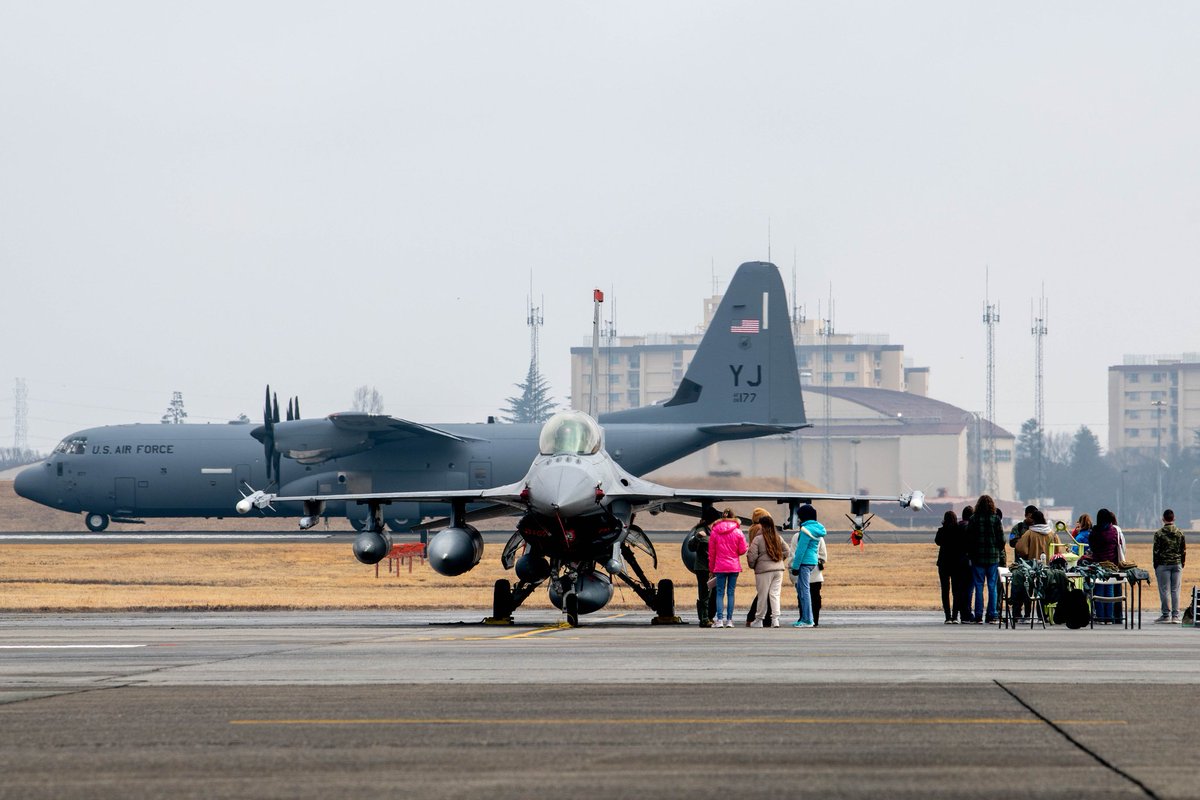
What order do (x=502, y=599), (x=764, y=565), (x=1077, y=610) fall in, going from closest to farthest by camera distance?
A: (x=1077, y=610) → (x=764, y=565) → (x=502, y=599)

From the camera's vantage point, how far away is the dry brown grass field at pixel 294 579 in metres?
33.1

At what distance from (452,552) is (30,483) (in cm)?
4120

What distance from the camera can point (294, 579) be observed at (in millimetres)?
41469

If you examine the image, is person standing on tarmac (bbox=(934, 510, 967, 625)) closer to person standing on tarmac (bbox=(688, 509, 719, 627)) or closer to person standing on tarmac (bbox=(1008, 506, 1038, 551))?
person standing on tarmac (bbox=(1008, 506, 1038, 551))

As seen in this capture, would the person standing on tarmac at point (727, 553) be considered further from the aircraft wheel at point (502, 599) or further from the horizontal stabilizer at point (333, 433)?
the horizontal stabilizer at point (333, 433)

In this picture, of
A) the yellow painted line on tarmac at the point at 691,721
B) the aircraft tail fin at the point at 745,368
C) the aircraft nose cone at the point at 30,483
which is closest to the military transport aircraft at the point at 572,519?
the yellow painted line on tarmac at the point at 691,721

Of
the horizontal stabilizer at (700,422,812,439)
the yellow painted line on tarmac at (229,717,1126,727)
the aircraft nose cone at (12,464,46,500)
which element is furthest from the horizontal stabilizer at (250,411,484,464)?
the yellow painted line on tarmac at (229,717,1126,727)

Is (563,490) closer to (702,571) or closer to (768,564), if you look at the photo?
(702,571)

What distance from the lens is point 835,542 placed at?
2441 inches

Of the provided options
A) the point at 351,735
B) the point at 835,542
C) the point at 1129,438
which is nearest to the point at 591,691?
the point at 351,735

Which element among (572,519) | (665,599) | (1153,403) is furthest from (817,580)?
(1153,403)

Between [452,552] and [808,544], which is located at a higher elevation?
[808,544]

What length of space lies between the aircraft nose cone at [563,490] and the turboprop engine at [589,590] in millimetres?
1725

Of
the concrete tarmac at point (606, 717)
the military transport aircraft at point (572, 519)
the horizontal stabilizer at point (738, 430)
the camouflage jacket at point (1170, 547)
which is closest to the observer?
the concrete tarmac at point (606, 717)
